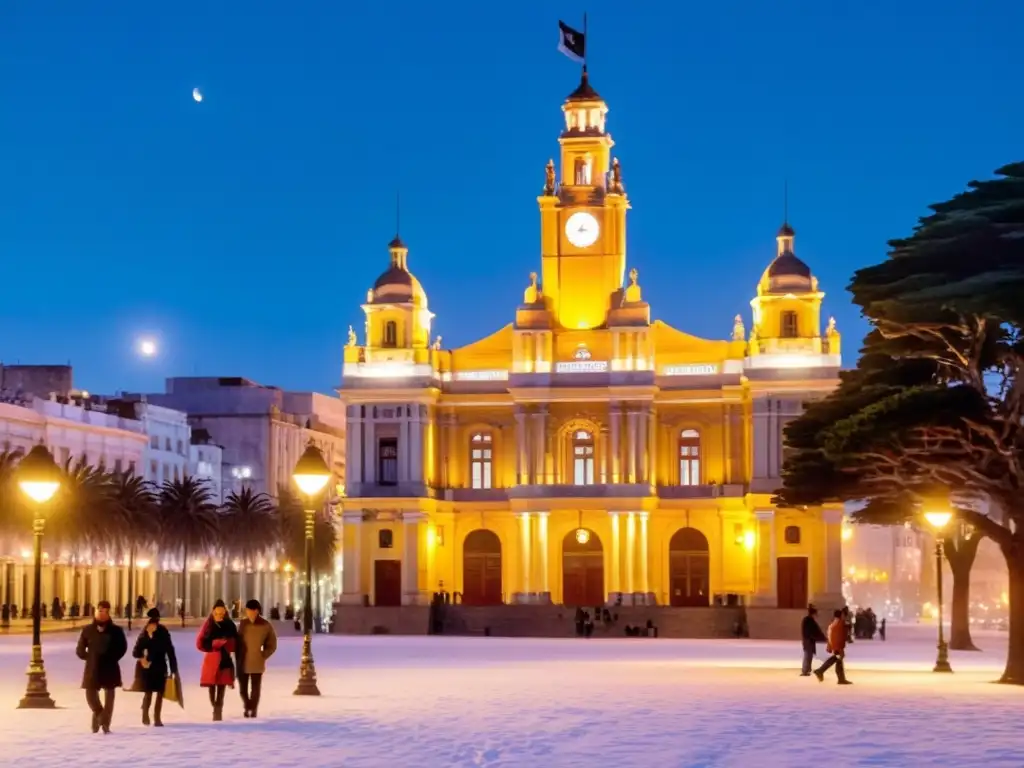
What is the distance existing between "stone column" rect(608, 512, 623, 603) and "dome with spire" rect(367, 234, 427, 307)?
44.5ft

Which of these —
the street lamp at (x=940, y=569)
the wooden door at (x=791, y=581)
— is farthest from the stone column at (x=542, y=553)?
the street lamp at (x=940, y=569)

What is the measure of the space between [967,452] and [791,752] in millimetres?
18514

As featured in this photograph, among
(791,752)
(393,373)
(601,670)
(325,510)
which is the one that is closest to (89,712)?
(791,752)

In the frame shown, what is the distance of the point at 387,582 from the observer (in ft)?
296

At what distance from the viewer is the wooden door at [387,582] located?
89.9 metres

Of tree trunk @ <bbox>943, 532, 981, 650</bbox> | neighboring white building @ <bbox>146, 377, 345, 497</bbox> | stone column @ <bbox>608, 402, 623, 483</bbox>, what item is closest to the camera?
tree trunk @ <bbox>943, 532, 981, 650</bbox>

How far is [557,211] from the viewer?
296 feet

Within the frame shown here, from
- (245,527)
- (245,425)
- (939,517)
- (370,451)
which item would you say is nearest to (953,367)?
(939,517)

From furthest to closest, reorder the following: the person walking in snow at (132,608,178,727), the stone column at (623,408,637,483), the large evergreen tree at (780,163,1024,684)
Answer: the stone column at (623,408,637,483)
the large evergreen tree at (780,163,1024,684)
the person walking in snow at (132,608,178,727)

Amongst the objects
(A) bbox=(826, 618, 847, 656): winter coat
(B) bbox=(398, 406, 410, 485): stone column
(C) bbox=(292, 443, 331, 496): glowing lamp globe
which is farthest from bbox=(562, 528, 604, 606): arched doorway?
(C) bbox=(292, 443, 331, 496): glowing lamp globe

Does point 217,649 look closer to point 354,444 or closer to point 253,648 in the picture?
point 253,648

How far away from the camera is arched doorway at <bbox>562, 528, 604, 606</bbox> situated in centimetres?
8938

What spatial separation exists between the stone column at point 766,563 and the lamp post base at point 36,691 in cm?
5832

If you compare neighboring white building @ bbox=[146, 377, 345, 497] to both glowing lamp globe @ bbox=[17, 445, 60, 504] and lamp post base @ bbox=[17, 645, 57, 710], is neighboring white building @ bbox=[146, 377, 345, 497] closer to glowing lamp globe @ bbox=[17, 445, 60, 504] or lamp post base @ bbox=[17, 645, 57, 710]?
glowing lamp globe @ bbox=[17, 445, 60, 504]
